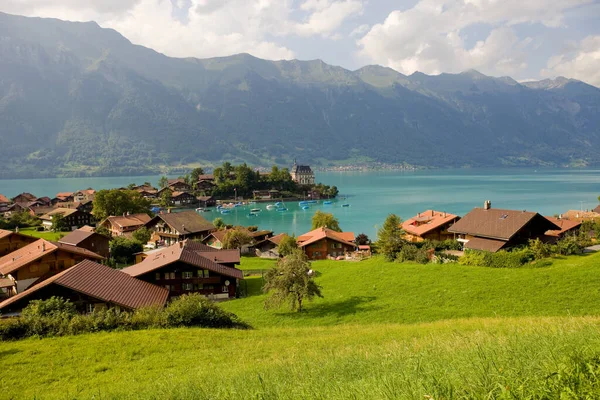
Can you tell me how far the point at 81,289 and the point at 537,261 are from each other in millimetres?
29422

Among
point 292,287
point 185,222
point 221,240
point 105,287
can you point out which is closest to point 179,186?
point 185,222

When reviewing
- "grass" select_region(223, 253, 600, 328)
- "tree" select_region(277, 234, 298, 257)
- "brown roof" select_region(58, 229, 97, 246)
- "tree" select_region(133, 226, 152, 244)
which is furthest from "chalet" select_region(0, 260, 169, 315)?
"tree" select_region(133, 226, 152, 244)

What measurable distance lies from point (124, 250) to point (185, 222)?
13720mm

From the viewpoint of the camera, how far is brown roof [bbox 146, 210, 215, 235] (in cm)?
5800

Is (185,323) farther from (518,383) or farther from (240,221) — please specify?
(240,221)

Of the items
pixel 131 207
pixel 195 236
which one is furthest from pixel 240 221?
pixel 195 236

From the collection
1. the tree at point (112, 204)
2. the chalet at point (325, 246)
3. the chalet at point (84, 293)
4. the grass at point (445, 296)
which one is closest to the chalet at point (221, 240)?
the chalet at point (325, 246)

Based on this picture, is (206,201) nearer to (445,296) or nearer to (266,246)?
(266,246)

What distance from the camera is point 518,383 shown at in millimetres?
4367

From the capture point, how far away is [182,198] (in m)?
126

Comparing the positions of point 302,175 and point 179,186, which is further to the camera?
point 302,175

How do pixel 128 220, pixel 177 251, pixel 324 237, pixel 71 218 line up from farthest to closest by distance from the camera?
pixel 71 218 → pixel 128 220 → pixel 324 237 → pixel 177 251

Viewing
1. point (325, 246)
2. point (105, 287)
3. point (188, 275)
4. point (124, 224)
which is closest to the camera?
point (105, 287)

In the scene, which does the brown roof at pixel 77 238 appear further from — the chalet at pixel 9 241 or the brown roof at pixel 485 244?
the brown roof at pixel 485 244
